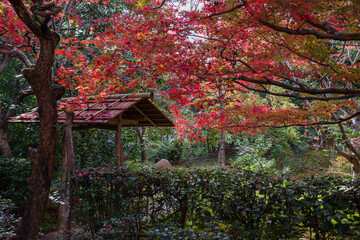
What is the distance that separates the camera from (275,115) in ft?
14.6

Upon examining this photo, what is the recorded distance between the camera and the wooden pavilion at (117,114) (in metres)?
4.70

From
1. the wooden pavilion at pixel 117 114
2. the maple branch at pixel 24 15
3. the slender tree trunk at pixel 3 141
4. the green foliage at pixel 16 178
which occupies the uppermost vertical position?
the maple branch at pixel 24 15

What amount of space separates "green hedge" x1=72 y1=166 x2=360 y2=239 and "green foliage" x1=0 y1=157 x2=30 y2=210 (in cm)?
302

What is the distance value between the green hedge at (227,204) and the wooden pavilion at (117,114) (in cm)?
115

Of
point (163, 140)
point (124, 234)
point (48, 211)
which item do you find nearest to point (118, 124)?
point (124, 234)

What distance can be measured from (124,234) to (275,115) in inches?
128

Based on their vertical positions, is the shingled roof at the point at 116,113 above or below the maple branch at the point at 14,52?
below

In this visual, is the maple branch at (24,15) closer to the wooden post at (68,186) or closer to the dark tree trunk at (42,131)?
the dark tree trunk at (42,131)

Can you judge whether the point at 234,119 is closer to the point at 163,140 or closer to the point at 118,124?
the point at 118,124

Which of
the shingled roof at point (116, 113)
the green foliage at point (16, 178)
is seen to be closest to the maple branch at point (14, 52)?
the shingled roof at point (116, 113)

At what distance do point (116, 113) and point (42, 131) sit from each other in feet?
5.38

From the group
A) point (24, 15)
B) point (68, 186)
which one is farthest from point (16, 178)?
point (24, 15)

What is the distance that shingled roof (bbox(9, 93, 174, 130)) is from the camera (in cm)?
468

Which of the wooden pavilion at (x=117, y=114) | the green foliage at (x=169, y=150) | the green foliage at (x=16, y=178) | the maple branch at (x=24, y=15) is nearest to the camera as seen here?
the maple branch at (x=24, y=15)
